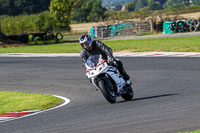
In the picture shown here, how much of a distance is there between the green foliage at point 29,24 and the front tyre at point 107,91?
5007cm

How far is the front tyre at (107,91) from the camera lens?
10023mm

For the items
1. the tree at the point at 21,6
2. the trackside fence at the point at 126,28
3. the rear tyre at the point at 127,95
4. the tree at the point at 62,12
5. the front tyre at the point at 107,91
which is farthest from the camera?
the tree at the point at 21,6

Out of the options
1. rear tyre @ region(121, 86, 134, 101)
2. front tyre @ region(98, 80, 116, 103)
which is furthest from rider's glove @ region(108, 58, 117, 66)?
rear tyre @ region(121, 86, 134, 101)

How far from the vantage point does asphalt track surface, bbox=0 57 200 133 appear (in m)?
7.62

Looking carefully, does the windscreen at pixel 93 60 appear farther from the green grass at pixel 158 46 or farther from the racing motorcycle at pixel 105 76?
the green grass at pixel 158 46

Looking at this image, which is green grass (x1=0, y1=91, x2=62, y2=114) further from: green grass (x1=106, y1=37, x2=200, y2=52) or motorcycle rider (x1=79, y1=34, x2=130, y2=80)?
green grass (x1=106, y1=37, x2=200, y2=52)

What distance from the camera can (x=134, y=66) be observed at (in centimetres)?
1958

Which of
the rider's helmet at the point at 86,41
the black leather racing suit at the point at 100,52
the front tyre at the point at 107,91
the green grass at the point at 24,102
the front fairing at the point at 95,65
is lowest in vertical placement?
the green grass at the point at 24,102

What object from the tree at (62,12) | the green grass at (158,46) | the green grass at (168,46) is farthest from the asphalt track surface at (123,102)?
the tree at (62,12)

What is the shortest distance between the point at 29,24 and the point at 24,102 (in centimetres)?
5677

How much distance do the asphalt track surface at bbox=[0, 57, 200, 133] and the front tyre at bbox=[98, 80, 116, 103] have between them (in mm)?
176

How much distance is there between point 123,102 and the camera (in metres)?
10.7

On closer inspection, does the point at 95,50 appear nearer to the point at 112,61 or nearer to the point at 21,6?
the point at 112,61

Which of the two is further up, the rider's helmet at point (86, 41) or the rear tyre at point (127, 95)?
the rider's helmet at point (86, 41)
